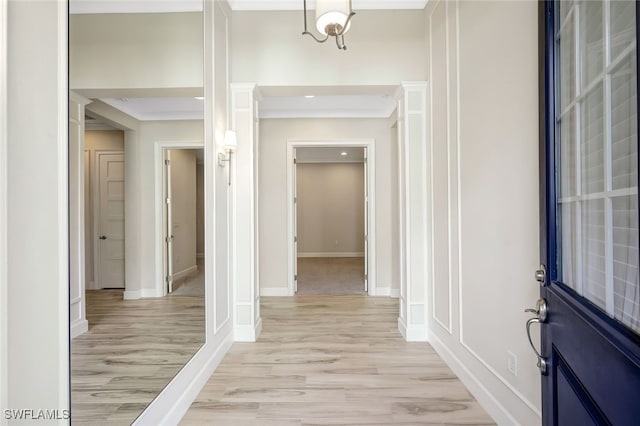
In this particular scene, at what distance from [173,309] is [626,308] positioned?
2.12m

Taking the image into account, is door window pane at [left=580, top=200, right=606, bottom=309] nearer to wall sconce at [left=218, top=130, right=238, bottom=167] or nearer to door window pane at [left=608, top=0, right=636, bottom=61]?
door window pane at [left=608, top=0, right=636, bottom=61]

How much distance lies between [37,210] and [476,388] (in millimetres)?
2561

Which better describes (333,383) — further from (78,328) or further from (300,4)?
(300,4)

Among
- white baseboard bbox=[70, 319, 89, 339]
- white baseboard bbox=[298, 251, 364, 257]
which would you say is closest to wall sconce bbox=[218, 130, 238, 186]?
white baseboard bbox=[70, 319, 89, 339]

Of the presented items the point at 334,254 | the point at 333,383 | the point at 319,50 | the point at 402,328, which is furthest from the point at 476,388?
the point at 334,254

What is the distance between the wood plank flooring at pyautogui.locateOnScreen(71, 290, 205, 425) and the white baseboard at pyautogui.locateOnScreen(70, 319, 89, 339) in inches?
0.7

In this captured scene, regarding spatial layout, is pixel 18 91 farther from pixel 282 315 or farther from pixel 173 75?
pixel 282 315

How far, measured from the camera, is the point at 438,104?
2.95 meters

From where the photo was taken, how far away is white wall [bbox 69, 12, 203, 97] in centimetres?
128

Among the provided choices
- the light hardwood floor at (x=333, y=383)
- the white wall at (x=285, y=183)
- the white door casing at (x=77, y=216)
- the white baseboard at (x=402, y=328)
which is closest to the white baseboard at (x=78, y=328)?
the white door casing at (x=77, y=216)

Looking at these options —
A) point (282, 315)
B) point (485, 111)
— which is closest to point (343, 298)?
point (282, 315)

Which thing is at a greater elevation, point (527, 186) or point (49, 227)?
point (527, 186)

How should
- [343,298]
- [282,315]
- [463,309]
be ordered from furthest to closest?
[343,298] < [282,315] < [463,309]

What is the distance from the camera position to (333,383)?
2.45 metres
